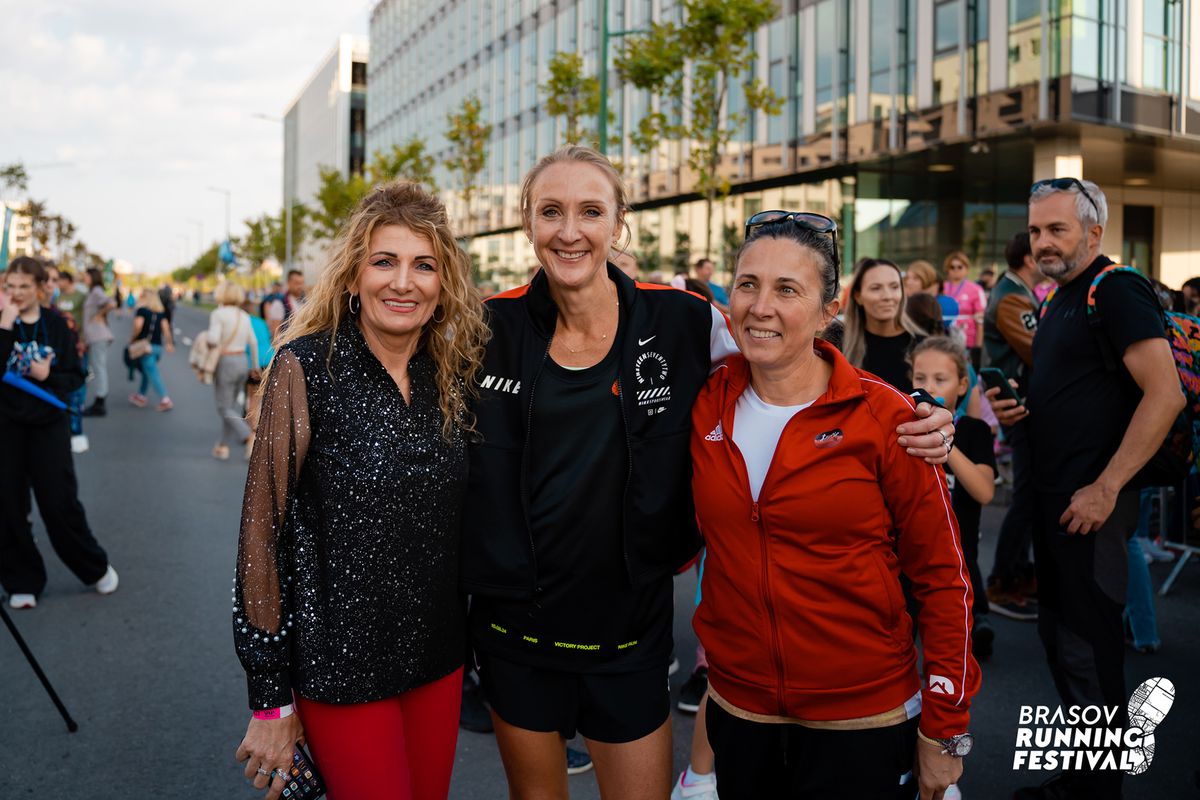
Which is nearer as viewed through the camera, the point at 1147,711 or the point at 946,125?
the point at 1147,711

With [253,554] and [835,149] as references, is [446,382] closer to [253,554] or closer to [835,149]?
[253,554]

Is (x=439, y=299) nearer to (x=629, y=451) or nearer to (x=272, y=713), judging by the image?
(x=629, y=451)

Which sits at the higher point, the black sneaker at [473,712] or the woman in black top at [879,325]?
the woman in black top at [879,325]

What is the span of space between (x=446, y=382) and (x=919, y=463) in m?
1.26

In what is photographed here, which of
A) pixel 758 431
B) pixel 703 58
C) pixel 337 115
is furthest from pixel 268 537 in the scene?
pixel 337 115

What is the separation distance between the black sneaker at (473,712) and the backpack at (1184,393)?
10.1ft

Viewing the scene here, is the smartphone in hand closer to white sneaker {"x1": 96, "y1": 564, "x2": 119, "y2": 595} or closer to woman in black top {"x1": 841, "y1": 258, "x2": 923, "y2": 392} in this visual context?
woman in black top {"x1": 841, "y1": 258, "x2": 923, "y2": 392}

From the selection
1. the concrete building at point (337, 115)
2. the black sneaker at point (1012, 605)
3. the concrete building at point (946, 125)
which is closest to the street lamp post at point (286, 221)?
the concrete building at point (337, 115)

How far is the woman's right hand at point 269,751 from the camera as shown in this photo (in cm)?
242

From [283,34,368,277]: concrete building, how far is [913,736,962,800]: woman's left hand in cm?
6789

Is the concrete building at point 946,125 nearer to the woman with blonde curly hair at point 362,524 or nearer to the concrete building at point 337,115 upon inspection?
the woman with blonde curly hair at point 362,524

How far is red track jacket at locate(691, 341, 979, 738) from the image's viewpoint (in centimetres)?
239

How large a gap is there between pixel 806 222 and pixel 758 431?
1.85 ft

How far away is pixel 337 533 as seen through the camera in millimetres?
2486
